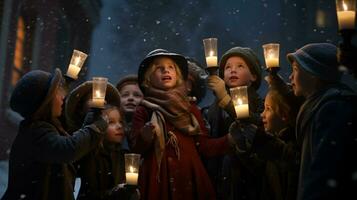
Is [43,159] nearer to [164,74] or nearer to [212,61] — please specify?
[164,74]

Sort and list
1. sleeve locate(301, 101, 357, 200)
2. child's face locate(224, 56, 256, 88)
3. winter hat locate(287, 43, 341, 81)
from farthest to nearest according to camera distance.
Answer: child's face locate(224, 56, 256, 88)
winter hat locate(287, 43, 341, 81)
sleeve locate(301, 101, 357, 200)

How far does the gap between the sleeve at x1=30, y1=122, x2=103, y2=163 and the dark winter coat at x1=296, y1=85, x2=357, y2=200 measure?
5.85ft

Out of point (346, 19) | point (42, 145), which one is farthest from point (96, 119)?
point (346, 19)

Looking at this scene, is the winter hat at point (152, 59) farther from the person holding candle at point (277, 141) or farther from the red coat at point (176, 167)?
the person holding candle at point (277, 141)

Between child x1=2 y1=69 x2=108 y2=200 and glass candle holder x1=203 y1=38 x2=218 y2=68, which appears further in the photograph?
glass candle holder x1=203 y1=38 x2=218 y2=68

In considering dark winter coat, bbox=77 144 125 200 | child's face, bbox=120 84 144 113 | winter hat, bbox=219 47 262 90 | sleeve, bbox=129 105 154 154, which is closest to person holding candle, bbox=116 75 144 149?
child's face, bbox=120 84 144 113

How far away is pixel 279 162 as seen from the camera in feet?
13.7

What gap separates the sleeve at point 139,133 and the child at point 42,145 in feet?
1.56

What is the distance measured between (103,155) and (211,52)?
1.50 meters

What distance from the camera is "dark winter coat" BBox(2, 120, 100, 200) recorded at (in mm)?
4125

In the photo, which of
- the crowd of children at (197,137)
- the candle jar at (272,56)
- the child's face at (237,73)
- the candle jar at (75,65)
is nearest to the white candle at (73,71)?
the candle jar at (75,65)

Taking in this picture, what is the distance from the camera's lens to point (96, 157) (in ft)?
16.4

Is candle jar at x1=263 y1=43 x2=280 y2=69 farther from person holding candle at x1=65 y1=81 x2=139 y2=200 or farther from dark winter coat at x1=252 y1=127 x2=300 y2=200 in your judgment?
person holding candle at x1=65 y1=81 x2=139 y2=200

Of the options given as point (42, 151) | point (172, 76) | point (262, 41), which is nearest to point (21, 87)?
point (42, 151)
